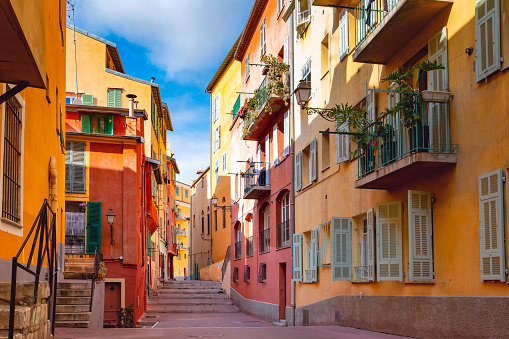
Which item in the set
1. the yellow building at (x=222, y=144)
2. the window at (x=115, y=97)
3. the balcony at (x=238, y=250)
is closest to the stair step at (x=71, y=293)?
the balcony at (x=238, y=250)

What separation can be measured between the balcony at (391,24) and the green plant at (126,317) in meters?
14.0

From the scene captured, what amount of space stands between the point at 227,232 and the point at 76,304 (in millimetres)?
28499

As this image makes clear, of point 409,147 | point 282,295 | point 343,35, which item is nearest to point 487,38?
point 409,147

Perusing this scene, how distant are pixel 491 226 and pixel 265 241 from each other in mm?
17666

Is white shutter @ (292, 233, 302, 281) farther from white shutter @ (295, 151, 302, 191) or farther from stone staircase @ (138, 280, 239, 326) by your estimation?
stone staircase @ (138, 280, 239, 326)

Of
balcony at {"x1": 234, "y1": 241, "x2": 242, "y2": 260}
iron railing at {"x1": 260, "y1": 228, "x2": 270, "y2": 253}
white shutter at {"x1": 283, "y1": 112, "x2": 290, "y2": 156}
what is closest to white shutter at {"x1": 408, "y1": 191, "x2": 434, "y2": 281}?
white shutter at {"x1": 283, "y1": 112, "x2": 290, "y2": 156}

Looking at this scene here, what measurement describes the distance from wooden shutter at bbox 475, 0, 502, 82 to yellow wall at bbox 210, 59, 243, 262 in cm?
2988

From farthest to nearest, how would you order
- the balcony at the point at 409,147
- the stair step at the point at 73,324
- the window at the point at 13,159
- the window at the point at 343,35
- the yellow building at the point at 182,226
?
the yellow building at the point at 182,226 < the window at the point at 343,35 < the stair step at the point at 73,324 < the balcony at the point at 409,147 < the window at the point at 13,159

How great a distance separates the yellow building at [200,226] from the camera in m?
52.9

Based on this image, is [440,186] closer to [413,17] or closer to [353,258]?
[413,17]

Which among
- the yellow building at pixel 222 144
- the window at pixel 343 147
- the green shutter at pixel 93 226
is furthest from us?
the yellow building at pixel 222 144

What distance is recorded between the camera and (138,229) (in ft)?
84.3

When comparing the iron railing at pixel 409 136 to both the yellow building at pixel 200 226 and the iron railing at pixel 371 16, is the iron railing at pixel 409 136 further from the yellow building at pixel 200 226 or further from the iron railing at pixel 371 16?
the yellow building at pixel 200 226

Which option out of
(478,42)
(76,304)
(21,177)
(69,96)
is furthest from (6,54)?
(69,96)
